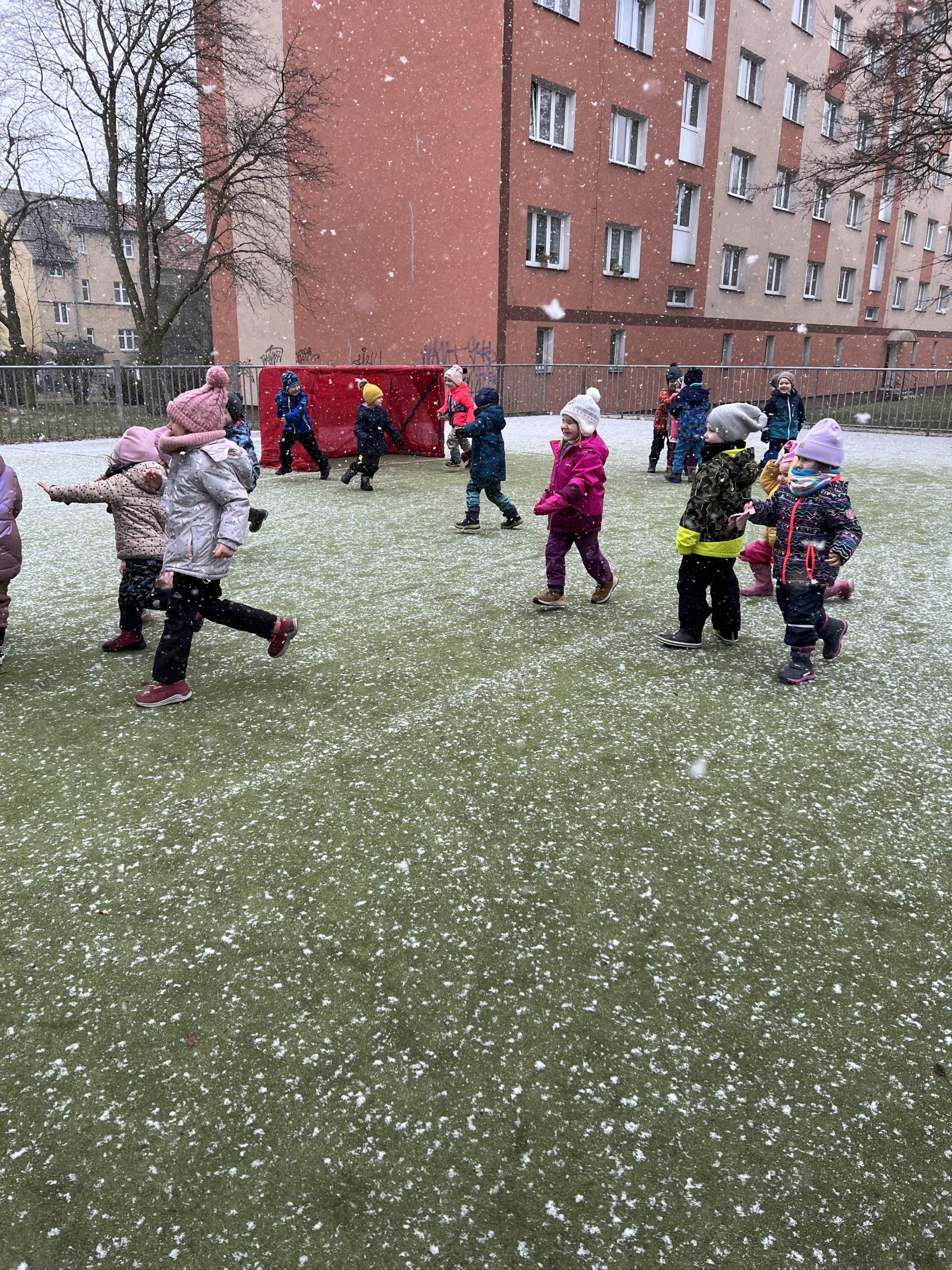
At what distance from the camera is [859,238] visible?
37.1m

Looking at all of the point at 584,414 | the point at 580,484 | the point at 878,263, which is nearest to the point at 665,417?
the point at 584,414

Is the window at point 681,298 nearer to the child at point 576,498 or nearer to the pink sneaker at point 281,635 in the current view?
the child at point 576,498

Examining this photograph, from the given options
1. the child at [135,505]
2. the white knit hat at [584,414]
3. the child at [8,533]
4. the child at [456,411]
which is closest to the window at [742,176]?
the child at [456,411]

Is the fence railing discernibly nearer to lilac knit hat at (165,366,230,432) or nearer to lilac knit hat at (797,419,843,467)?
lilac knit hat at (165,366,230,432)

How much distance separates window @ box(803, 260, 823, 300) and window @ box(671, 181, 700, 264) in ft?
28.3

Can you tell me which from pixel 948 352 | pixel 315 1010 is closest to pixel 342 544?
pixel 315 1010

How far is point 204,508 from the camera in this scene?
4.46 metres

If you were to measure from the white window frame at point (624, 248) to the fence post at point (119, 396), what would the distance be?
46.4 ft

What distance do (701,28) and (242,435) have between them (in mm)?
25201

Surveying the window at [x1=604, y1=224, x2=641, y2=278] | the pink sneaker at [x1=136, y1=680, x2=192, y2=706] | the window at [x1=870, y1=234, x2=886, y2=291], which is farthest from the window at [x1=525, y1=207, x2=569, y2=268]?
the window at [x1=870, y1=234, x2=886, y2=291]

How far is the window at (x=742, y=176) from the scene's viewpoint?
28688 millimetres

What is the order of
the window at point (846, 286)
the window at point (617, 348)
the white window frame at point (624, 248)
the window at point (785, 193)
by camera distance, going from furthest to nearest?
the window at point (846, 286)
the window at point (785, 193)
the window at point (617, 348)
the white window frame at point (624, 248)

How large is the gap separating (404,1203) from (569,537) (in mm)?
4671

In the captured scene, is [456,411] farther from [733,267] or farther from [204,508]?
[733,267]
